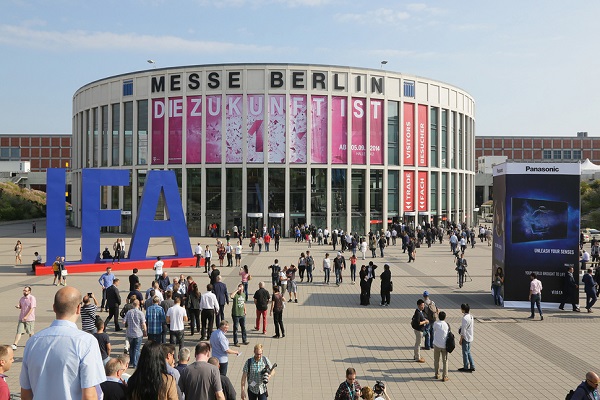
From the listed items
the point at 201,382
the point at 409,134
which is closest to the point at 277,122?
the point at 409,134

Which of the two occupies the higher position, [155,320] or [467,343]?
[155,320]

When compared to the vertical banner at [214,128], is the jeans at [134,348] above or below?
below

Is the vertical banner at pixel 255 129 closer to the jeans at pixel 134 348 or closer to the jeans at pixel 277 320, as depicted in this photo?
the jeans at pixel 277 320

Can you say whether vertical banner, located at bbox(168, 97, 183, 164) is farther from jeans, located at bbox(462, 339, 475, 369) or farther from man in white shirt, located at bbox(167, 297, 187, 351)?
jeans, located at bbox(462, 339, 475, 369)

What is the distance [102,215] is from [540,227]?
796 inches

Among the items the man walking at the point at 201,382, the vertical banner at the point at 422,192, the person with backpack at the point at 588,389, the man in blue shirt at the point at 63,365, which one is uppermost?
the vertical banner at the point at 422,192

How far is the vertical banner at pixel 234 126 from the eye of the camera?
164 ft

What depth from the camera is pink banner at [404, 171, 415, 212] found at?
53.3 meters

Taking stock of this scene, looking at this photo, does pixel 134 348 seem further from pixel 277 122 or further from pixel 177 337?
pixel 277 122

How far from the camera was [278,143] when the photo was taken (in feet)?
164

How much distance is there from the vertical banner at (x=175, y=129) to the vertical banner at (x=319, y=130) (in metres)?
12.9

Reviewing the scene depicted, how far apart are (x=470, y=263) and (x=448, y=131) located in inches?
1178

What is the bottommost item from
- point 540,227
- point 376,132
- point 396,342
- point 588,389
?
point 396,342

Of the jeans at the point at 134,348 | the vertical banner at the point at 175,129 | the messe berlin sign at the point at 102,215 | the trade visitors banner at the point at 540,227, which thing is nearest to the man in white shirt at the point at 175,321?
the jeans at the point at 134,348
